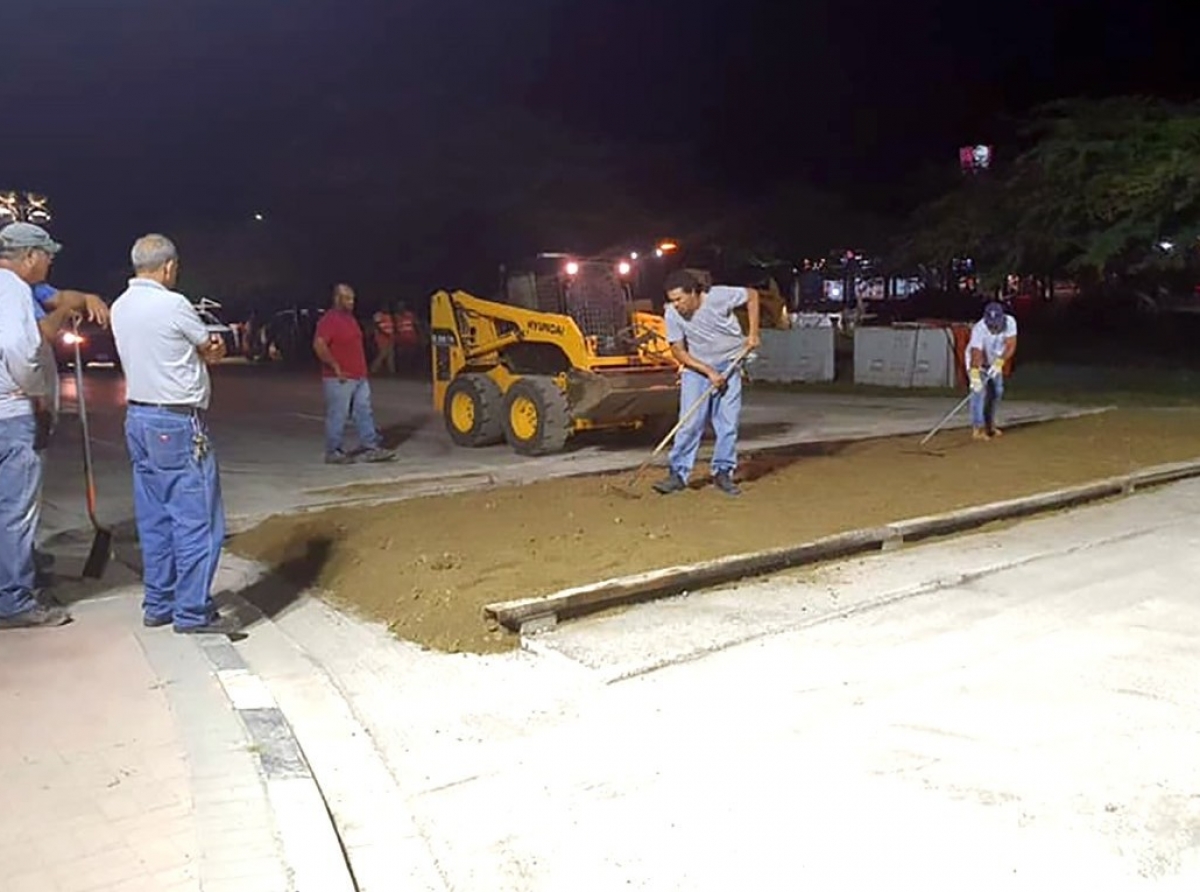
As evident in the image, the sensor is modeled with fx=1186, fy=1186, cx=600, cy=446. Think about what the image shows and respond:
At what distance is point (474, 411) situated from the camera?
13.7m

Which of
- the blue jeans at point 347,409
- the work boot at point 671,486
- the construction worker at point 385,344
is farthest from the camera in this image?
the construction worker at point 385,344

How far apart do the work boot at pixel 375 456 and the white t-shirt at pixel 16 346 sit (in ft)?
22.6

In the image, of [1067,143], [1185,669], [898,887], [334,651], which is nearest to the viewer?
[898,887]

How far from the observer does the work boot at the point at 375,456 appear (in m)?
12.9

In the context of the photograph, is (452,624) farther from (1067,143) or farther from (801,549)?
(1067,143)

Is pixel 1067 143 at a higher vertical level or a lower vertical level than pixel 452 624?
higher

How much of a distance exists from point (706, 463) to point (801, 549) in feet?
Answer: 14.9

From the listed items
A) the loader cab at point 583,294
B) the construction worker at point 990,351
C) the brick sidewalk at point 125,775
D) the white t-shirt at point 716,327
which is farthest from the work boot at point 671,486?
the construction worker at point 990,351

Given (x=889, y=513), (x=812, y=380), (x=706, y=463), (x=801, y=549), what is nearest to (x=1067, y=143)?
(x=812, y=380)

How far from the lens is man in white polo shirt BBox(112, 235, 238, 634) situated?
5.69 metres

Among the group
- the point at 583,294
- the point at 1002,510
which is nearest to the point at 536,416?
the point at 583,294

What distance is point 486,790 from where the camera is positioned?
14.0ft

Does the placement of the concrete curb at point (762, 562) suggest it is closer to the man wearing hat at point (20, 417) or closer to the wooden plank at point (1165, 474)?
the wooden plank at point (1165, 474)

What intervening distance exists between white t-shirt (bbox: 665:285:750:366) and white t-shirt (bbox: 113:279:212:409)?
458 centimetres
